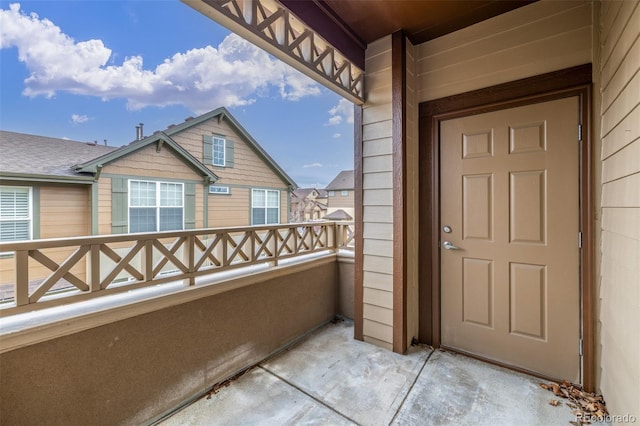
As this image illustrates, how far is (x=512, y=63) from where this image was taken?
182 cm

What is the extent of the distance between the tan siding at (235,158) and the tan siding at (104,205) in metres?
1.40

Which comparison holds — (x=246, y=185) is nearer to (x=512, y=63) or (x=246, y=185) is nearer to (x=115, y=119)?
(x=115, y=119)

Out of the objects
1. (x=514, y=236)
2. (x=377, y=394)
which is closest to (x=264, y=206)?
(x=377, y=394)

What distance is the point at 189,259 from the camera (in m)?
1.67

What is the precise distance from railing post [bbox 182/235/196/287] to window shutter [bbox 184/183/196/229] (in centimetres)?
318

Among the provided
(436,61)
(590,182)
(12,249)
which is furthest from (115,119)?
(590,182)

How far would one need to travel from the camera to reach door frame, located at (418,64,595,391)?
5.17 feet

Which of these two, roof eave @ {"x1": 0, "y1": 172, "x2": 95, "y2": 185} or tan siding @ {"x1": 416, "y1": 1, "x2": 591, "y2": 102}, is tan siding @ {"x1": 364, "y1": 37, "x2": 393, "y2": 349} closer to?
tan siding @ {"x1": 416, "y1": 1, "x2": 591, "y2": 102}

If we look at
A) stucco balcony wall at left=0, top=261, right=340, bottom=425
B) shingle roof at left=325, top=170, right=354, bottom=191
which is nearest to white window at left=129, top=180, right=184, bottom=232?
stucco balcony wall at left=0, top=261, right=340, bottom=425

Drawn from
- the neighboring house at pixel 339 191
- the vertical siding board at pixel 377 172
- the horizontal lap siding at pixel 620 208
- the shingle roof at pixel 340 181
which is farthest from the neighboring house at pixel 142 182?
the horizontal lap siding at pixel 620 208

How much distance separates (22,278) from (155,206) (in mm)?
3373

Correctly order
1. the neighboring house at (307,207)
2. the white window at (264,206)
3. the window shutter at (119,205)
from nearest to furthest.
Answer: the window shutter at (119,205) → the white window at (264,206) → the neighboring house at (307,207)

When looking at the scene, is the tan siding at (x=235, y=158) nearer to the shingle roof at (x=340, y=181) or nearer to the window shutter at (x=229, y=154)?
the window shutter at (x=229, y=154)

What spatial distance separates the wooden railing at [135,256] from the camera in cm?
114
